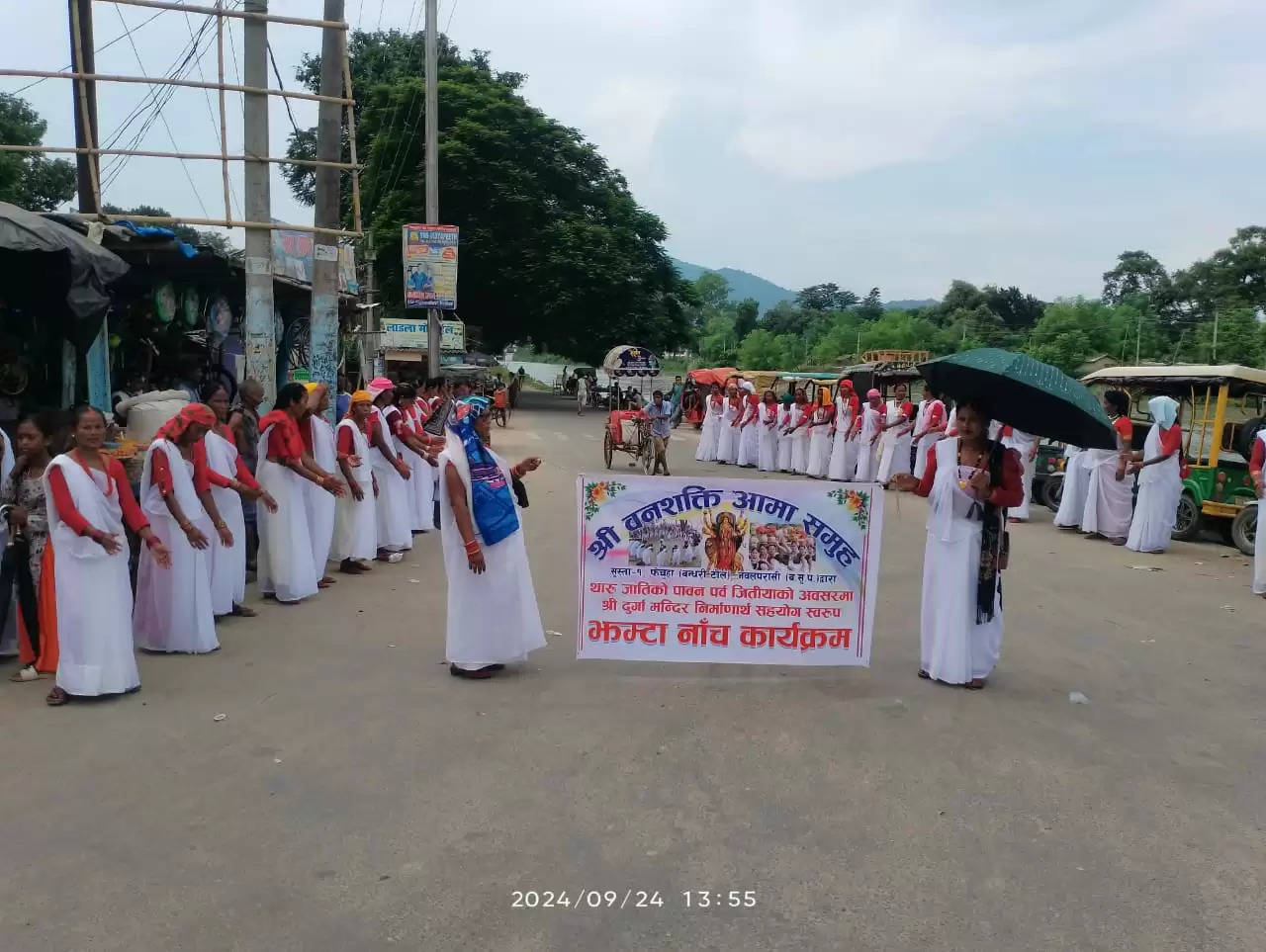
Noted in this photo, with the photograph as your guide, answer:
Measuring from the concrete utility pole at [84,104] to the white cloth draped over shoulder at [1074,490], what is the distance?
11.3 m

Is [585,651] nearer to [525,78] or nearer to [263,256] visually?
[263,256]

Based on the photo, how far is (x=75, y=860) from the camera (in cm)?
356

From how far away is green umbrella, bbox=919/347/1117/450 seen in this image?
16.8 ft

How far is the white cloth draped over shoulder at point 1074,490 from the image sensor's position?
41.0ft

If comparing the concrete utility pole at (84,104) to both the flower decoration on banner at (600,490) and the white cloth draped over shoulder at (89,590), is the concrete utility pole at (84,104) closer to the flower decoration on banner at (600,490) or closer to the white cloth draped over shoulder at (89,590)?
the white cloth draped over shoulder at (89,590)

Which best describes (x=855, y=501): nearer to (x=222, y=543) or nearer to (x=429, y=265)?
(x=222, y=543)

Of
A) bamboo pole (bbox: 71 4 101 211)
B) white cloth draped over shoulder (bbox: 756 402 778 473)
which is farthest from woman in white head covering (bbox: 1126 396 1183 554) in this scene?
bamboo pole (bbox: 71 4 101 211)

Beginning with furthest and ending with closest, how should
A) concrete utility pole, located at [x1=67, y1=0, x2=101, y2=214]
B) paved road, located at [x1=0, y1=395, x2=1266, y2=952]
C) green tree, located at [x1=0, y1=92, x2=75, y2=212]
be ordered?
green tree, located at [x1=0, y1=92, x2=75, y2=212] → concrete utility pole, located at [x1=67, y1=0, x2=101, y2=214] → paved road, located at [x1=0, y1=395, x2=1266, y2=952]

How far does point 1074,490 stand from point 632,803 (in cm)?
1018

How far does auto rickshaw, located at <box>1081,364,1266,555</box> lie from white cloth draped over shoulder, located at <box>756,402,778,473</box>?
9391 millimetres

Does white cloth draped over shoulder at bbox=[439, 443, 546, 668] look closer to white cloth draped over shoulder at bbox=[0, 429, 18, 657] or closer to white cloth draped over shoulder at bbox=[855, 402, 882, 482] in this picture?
white cloth draped over shoulder at bbox=[0, 429, 18, 657]

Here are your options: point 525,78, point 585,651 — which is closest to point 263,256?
point 585,651

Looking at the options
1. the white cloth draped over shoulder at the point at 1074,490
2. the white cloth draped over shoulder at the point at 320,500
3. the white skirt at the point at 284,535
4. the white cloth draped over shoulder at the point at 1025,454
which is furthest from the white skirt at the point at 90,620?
the white cloth draped over shoulder at the point at 1074,490

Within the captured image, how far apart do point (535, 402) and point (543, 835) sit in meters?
46.0
